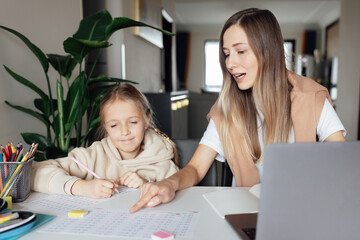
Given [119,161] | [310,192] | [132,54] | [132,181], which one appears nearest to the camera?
[310,192]

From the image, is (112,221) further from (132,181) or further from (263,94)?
(263,94)

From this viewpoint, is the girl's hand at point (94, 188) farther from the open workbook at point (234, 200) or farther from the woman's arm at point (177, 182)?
the open workbook at point (234, 200)

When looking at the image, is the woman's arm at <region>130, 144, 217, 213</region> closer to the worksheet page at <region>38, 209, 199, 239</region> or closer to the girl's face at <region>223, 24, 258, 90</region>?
the worksheet page at <region>38, 209, 199, 239</region>

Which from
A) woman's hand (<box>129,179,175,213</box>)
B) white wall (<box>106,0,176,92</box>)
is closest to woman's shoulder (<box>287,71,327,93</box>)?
woman's hand (<box>129,179,175,213</box>)

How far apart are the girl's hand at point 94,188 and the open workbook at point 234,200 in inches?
10.3

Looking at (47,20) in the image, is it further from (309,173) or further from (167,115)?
(309,173)

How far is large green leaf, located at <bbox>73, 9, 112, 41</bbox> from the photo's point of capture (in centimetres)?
134

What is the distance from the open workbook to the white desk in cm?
2

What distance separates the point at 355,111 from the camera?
4.30 metres

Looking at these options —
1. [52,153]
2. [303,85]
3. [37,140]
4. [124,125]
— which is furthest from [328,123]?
[37,140]

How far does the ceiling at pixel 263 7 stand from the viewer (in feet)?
21.6

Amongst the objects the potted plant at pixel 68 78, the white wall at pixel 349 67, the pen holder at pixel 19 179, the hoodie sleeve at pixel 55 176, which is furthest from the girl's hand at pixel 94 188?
the white wall at pixel 349 67

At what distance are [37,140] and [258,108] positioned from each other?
0.95 m

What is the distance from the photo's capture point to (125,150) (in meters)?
1.24
